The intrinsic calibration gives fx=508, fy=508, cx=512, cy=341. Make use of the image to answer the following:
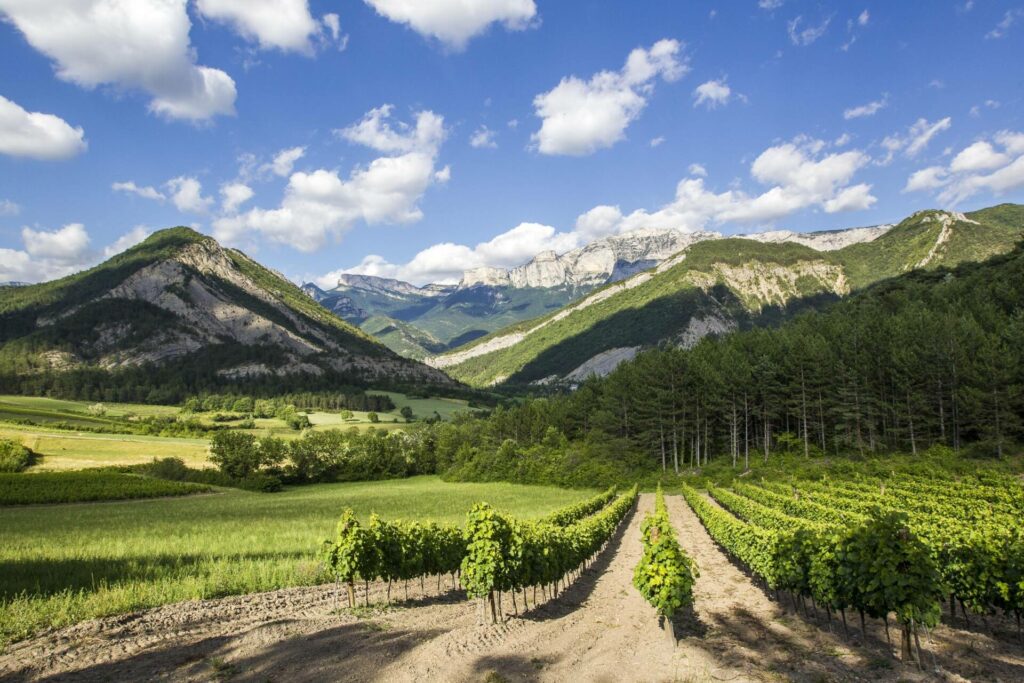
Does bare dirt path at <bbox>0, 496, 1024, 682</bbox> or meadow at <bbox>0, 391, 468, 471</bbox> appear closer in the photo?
bare dirt path at <bbox>0, 496, 1024, 682</bbox>

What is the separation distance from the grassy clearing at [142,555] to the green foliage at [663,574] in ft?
48.7

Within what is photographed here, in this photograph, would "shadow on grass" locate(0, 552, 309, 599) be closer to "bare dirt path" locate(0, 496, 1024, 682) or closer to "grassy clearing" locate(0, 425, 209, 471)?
"bare dirt path" locate(0, 496, 1024, 682)

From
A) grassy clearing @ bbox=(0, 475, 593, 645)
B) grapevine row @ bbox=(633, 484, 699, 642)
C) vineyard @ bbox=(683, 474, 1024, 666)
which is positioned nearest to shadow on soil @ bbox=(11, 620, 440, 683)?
grassy clearing @ bbox=(0, 475, 593, 645)

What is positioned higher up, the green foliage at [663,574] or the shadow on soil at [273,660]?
the green foliage at [663,574]

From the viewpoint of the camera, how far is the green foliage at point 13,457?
69.9m

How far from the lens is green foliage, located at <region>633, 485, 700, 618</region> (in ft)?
49.1

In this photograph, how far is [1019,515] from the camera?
31.3 m

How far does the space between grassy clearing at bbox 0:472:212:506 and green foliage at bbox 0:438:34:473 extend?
5810 mm

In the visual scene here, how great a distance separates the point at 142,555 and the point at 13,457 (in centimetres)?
6936

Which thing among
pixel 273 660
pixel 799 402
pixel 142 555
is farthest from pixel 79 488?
pixel 799 402

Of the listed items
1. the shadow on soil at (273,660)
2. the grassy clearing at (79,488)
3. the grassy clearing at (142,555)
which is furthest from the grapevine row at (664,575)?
the grassy clearing at (79,488)

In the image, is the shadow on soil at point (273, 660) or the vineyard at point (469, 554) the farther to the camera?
the vineyard at point (469, 554)

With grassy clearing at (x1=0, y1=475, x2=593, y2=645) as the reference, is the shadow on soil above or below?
above

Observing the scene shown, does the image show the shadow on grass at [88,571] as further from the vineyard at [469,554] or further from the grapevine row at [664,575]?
the grapevine row at [664,575]
